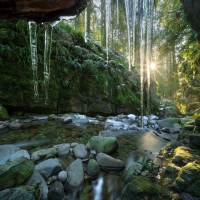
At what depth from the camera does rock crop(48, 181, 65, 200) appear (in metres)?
2.27

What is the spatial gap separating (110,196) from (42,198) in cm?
111

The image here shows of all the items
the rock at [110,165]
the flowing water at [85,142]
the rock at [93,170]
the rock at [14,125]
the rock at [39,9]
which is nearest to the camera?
the rock at [39,9]

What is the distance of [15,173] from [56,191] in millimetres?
725

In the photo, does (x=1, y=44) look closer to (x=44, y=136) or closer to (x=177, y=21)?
(x=44, y=136)

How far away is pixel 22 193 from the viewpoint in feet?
6.02

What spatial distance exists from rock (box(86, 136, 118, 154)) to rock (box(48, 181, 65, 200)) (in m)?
1.59

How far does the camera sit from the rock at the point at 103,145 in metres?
3.91

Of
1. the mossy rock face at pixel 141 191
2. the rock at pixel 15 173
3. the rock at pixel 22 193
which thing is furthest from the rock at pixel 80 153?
the mossy rock face at pixel 141 191

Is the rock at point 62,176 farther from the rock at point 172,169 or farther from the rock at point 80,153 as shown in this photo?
the rock at point 172,169

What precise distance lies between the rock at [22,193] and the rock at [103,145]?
209cm

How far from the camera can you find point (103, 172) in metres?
3.09

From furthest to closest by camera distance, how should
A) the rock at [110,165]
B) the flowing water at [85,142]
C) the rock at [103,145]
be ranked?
the rock at [103,145] → the rock at [110,165] → the flowing water at [85,142]

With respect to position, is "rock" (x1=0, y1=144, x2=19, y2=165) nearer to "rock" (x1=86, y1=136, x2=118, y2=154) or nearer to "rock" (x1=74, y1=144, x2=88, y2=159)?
"rock" (x1=74, y1=144, x2=88, y2=159)

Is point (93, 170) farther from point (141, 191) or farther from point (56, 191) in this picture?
point (141, 191)
